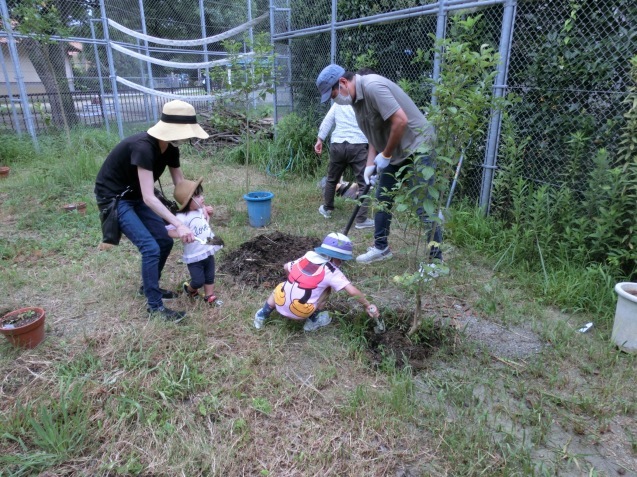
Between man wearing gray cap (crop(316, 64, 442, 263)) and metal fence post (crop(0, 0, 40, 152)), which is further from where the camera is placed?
metal fence post (crop(0, 0, 40, 152))

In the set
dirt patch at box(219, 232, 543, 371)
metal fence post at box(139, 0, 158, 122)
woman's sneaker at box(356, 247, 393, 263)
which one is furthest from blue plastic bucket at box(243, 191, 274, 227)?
metal fence post at box(139, 0, 158, 122)

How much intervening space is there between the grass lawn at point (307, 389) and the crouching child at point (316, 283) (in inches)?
9.6

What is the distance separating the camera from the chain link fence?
11.8 feet

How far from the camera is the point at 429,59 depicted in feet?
17.1

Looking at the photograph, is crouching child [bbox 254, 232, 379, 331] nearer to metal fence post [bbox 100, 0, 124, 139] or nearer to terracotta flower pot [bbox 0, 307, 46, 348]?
terracotta flower pot [bbox 0, 307, 46, 348]

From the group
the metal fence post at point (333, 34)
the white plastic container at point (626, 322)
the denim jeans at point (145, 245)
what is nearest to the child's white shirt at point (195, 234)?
the denim jeans at point (145, 245)

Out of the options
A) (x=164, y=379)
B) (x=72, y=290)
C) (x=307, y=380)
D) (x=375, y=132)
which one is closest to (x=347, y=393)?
(x=307, y=380)

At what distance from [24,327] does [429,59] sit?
4.92 meters

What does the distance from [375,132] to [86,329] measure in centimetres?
267

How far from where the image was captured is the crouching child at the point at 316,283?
267cm

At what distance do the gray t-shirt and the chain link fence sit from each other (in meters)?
A: 0.76

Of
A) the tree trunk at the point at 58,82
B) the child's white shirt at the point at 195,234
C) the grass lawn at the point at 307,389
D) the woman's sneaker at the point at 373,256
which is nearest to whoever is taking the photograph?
the grass lawn at the point at 307,389

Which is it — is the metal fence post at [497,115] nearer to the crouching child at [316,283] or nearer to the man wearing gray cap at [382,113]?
the man wearing gray cap at [382,113]

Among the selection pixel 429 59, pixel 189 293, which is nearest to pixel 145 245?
pixel 189 293
